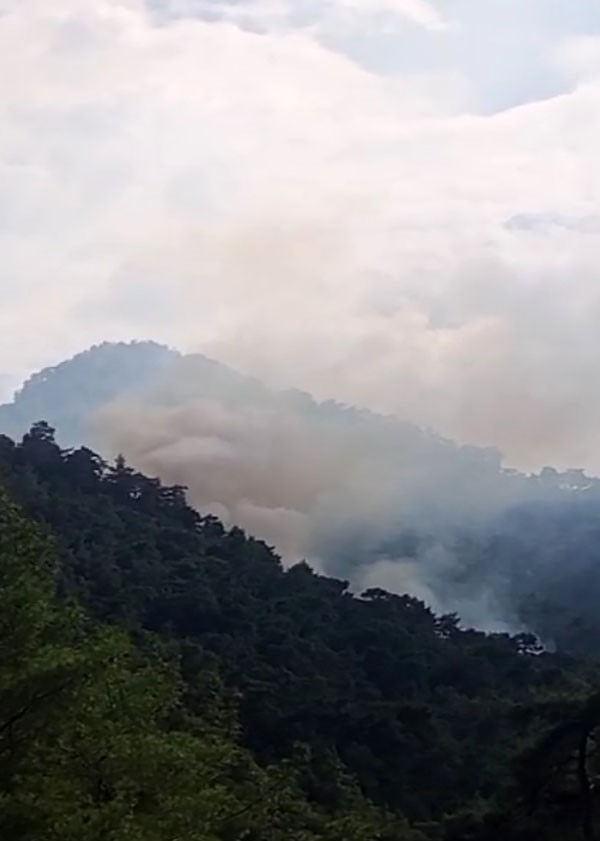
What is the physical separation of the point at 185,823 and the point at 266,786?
760 cm

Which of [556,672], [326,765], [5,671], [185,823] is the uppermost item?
[556,672]

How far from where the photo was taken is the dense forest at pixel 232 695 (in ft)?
49.3

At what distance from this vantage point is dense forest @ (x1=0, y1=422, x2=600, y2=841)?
15.0 m

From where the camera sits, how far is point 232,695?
3622 cm

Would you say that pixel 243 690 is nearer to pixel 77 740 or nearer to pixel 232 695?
pixel 232 695

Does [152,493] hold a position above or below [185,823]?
above

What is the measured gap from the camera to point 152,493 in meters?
72.2

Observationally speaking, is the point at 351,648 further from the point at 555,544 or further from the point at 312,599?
the point at 555,544

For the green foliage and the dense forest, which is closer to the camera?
the green foliage

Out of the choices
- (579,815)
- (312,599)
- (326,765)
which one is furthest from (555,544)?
(579,815)

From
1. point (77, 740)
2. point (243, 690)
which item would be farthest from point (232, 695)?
point (77, 740)

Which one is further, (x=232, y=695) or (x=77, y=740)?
(x=232, y=695)

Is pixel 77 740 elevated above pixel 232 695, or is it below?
below

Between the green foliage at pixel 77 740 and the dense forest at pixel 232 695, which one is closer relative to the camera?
the green foliage at pixel 77 740
